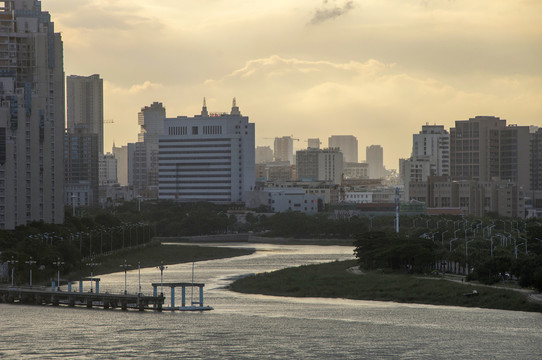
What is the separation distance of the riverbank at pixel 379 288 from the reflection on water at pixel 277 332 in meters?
3.20

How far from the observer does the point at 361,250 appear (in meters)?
167

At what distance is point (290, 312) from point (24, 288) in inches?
1451

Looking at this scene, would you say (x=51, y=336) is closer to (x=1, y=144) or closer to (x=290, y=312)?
(x=290, y=312)

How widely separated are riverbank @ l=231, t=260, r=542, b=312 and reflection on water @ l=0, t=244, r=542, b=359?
3204 mm

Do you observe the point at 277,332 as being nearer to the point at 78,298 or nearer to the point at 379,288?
the point at 78,298

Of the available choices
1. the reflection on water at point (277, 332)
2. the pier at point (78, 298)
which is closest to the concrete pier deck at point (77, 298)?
the pier at point (78, 298)

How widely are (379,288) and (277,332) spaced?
36796mm

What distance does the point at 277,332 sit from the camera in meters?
102

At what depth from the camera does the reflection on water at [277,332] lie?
92.2 metres

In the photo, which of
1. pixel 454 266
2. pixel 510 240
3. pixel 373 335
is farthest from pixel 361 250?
pixel 373 335

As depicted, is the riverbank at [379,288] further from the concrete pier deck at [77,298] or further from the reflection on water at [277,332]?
the concrete pier deck at [77,298]

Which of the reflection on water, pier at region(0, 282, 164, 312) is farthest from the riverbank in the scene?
pier at region(0, 282, 164, 312)

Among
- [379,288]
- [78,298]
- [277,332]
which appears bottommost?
[277,332]

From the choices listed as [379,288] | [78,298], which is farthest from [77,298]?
[379,288]
